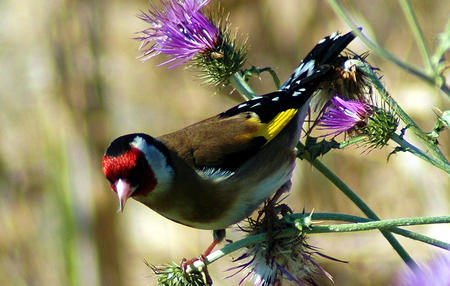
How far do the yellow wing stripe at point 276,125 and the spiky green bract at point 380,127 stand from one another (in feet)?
1.65

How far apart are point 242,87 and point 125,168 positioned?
1.19 ft

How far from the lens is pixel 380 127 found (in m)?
1.48

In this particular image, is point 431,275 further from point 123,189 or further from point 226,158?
point 226,158

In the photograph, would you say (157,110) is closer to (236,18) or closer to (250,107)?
(236,18)

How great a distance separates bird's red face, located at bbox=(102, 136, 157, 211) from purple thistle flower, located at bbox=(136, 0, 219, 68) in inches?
10.1

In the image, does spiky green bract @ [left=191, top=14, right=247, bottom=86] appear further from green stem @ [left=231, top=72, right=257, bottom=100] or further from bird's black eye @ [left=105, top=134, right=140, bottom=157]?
bird's black eye @ [left=105, top=134, right=140, bottom=157]

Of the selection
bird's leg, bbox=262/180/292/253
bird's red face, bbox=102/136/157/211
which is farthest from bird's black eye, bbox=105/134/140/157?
bird's leg, bbox=262/180/292/253

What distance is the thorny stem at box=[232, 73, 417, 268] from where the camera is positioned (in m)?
1.35

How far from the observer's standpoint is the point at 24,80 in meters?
4.04

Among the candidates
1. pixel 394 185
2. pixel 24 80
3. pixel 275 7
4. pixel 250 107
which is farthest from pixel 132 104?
pixel 250 107

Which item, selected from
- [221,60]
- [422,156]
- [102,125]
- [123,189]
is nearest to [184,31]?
[221,60]

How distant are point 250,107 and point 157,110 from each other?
2.15 meters

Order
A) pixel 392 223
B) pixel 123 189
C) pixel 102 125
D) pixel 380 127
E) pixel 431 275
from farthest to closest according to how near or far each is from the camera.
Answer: pixel 102 125 < pixel 123 189 < pixel 380 127 < pixel 392 223 < pixel 431 275

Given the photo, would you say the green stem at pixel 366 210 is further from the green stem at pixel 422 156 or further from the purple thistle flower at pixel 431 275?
the purple thistle flower at pixel 431 275
